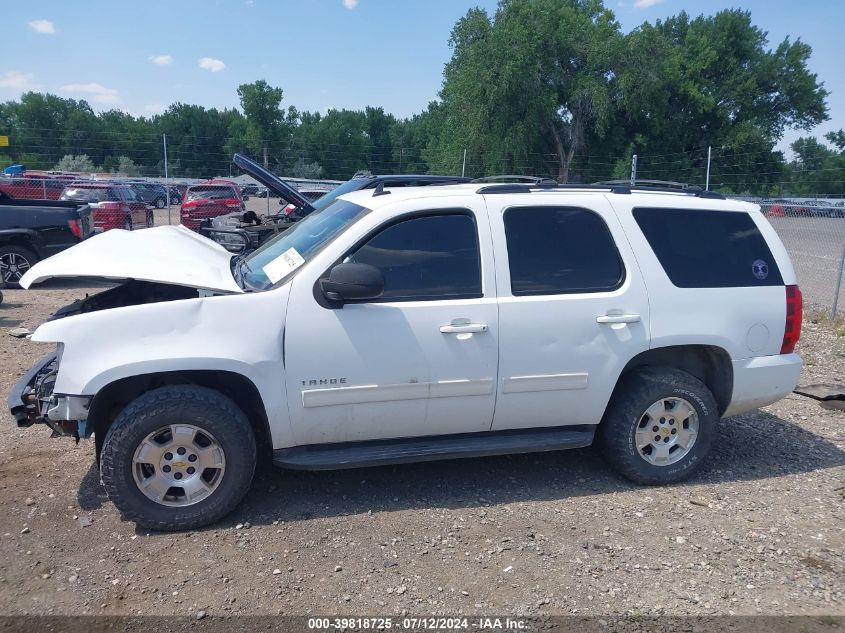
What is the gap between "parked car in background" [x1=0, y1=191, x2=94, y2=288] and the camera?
1133cm

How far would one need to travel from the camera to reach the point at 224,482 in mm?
3910

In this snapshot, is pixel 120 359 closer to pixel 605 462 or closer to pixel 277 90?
pixel 605 462

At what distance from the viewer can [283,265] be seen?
422 cm

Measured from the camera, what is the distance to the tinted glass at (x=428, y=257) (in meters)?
4.11

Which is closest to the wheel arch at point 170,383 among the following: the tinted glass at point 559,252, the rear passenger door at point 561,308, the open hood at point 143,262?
the open hood at point 143,262

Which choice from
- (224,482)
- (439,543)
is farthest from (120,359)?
(439,543)

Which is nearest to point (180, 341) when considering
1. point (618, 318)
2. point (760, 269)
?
point (618, 318)

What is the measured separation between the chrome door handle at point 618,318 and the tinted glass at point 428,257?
0.80 m

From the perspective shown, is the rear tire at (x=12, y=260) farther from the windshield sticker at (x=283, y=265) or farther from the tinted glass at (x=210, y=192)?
the tinted glass at (x=210, y=192)

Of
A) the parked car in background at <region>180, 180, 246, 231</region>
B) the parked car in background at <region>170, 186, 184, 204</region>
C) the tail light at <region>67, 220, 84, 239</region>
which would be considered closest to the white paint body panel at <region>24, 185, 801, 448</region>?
the tail light at <region>67, 220, 84, 239</region>

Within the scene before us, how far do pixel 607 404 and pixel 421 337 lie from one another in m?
1.36

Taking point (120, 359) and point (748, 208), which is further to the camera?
point (748, 208)

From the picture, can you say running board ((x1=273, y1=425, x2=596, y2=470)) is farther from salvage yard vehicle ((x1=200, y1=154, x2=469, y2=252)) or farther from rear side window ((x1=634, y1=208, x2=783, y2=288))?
salvage yard vehicle ((x1=200, y1=154, x2=469, y2=252))

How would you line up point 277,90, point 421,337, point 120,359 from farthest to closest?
point 277,90, point 421,337, point 120,359
